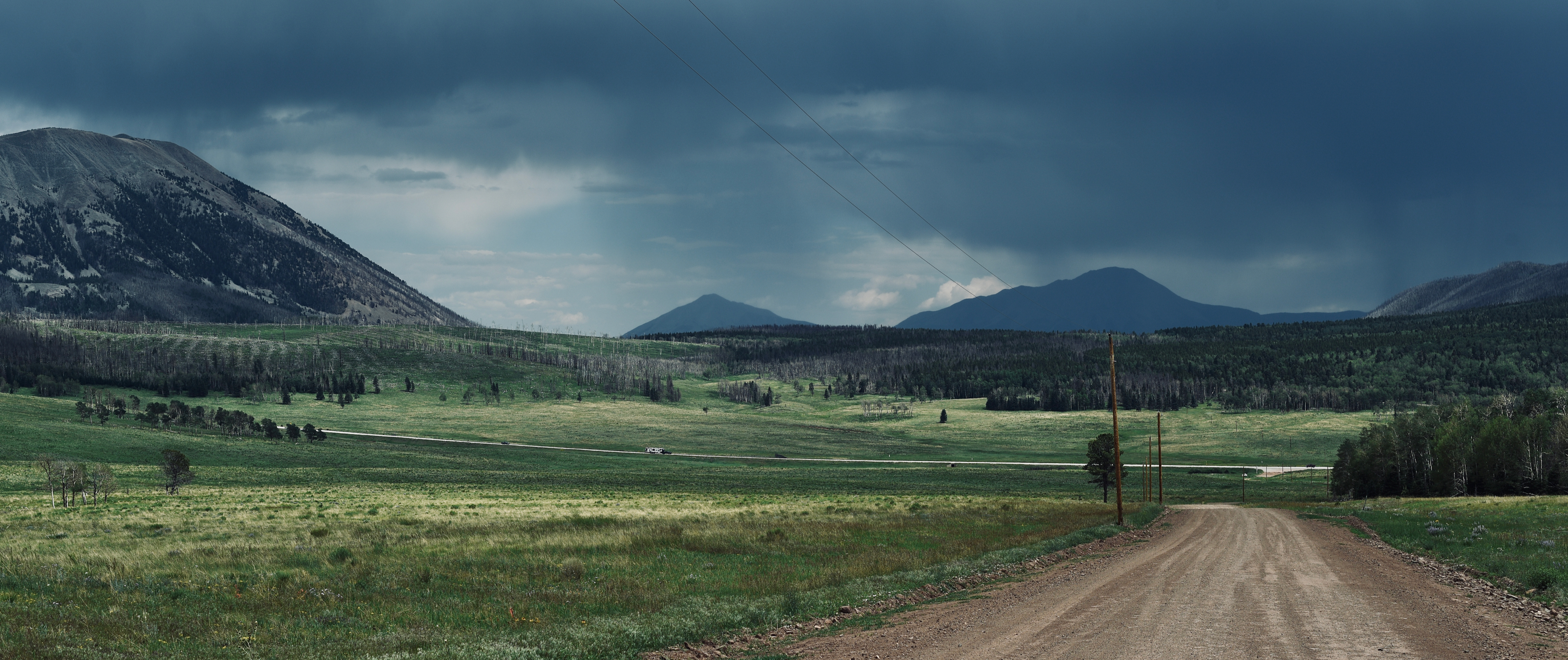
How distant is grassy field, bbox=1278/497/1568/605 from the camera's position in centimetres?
2450

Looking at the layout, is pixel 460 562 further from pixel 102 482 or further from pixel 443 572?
pixel 102 482

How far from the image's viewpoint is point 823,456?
559 ft

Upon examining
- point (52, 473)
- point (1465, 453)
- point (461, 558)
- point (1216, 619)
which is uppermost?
point (1216, 619)

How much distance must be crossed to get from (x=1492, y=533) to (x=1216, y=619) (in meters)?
29.4

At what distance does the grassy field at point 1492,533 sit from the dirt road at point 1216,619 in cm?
160

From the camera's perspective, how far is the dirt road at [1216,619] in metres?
16.0

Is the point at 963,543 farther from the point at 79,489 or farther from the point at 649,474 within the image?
the point at 649,474

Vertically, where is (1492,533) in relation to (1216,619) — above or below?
below

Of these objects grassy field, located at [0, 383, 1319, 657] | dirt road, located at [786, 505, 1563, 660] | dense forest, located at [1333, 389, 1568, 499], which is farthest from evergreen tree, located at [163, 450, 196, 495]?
dense forest, located at [1333, 389, 1568, 499]

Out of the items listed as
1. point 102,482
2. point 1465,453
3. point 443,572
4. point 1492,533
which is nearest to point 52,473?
point 102,482

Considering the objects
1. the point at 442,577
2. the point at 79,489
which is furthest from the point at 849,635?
the point at 79,489

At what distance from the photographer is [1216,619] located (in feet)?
62.2

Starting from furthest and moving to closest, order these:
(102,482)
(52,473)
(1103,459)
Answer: (1103,459)
(102,482)
(52,473)

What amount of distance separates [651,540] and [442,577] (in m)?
10.6
